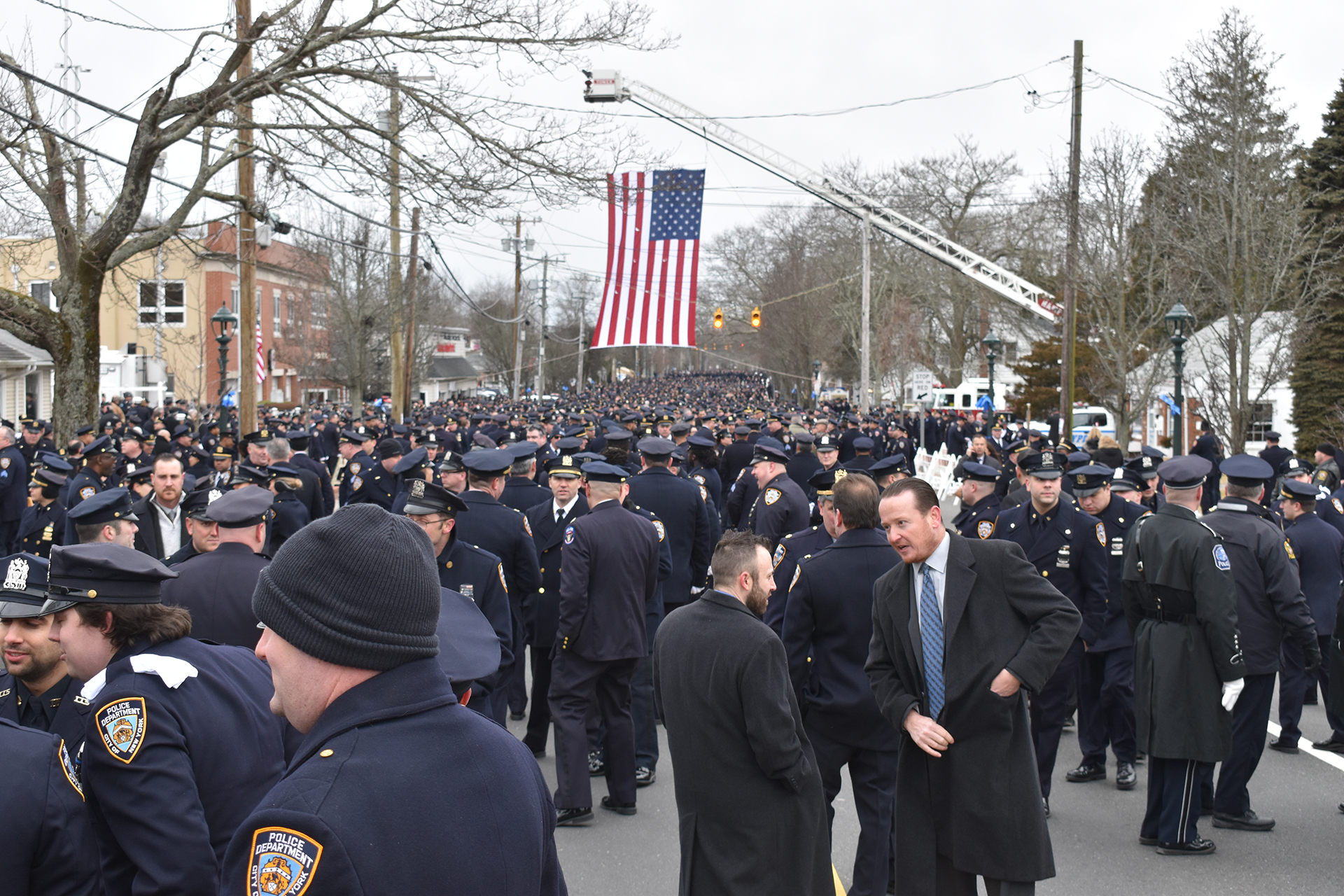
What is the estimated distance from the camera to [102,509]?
6.34 metres

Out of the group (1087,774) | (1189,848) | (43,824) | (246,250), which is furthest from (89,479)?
(1189,848)

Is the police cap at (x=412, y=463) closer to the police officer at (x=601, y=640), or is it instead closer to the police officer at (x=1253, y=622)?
the police officer at (x=601, y=640)

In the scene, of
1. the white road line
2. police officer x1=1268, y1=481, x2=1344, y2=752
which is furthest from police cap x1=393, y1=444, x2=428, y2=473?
the white road line

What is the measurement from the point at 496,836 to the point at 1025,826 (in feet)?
9.86

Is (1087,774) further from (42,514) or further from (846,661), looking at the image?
(42,514)

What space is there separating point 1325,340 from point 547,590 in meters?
Answer: 27.0

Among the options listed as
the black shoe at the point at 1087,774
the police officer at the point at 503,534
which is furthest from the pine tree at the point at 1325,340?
the police officer at the point at 503,534

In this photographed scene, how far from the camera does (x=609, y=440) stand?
10.4 m

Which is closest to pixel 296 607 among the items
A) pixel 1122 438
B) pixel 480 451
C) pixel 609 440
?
pixel 480 451

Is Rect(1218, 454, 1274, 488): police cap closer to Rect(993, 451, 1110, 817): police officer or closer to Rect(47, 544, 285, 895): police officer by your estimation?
Rect(993, 451, 1110, 817): police officer

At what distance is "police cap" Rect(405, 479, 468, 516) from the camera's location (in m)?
5.54

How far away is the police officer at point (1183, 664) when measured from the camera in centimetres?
588

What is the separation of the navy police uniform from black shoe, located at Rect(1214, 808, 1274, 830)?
583cm

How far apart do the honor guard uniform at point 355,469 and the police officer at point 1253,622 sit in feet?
29.7
